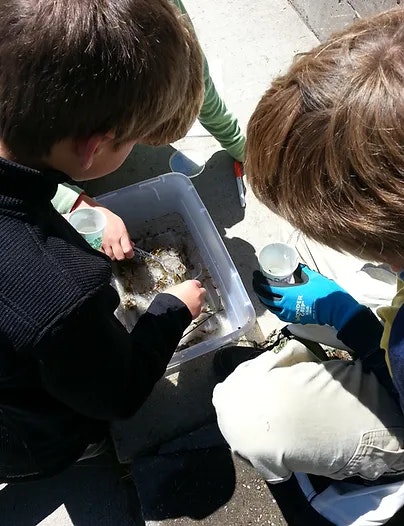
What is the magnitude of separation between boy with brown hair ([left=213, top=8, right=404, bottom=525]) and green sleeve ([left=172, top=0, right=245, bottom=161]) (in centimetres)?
69

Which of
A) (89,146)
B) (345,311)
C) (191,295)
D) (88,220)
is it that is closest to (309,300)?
(345,311)

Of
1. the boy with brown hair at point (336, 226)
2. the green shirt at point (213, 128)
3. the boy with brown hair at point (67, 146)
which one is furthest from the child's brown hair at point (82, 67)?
the green shirt at point (213, 128)

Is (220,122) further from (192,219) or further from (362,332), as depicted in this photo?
(362,332)

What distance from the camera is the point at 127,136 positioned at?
1.04 meters

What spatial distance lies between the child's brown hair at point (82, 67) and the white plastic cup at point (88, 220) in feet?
1.73

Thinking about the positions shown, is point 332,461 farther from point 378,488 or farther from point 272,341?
point 272,341

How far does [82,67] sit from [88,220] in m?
0.69

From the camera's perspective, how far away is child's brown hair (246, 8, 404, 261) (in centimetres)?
82

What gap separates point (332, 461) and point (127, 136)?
736 mm

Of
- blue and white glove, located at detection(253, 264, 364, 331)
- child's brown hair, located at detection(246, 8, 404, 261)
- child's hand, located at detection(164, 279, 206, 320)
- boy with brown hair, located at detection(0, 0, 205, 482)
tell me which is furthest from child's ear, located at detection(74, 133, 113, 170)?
blue and white glove, located at detection(253, 264, 364, 331)

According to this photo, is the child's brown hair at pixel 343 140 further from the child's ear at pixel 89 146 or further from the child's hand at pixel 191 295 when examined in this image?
the child's hand at pixel 191 295

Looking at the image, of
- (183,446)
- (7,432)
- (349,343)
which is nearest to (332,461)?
(349,343)

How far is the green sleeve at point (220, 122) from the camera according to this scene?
1716mm

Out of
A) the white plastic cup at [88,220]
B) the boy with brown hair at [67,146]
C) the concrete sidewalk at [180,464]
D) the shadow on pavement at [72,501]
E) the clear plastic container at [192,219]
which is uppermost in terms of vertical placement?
the boy with brown hair at [67,146]
